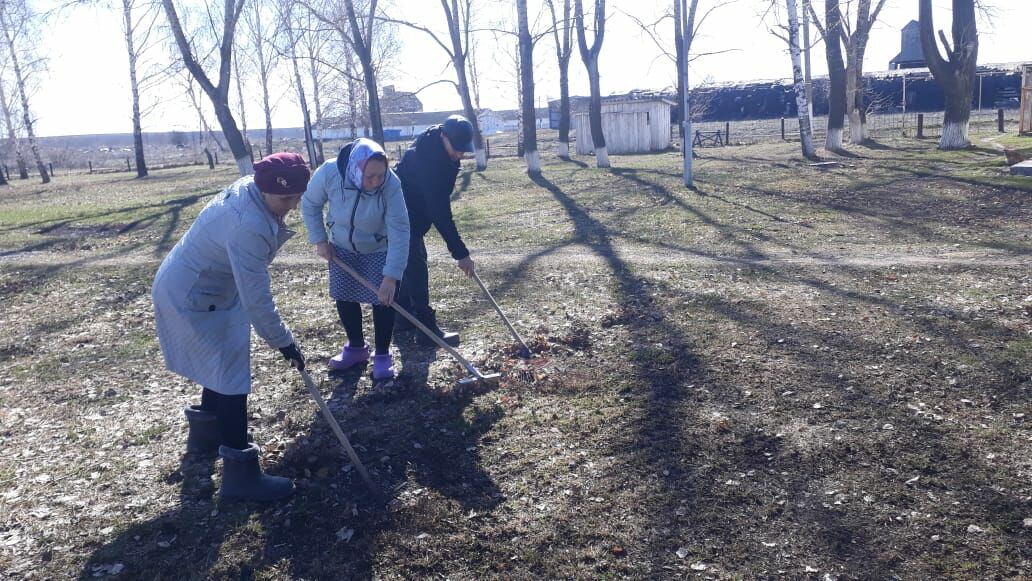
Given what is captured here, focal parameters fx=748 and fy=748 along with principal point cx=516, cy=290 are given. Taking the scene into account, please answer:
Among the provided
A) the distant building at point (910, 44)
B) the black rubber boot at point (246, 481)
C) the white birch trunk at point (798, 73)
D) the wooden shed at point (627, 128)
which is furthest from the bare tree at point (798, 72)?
the distant building at point (910, 44)

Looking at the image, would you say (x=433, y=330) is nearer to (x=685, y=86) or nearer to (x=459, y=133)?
(x=459, y=133)

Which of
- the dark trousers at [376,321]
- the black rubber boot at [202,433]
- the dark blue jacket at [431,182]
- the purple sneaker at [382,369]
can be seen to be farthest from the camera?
the dark blue jacket at [431,182]

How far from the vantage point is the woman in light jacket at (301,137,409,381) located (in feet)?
14.4

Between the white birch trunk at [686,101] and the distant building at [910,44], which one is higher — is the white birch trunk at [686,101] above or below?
below

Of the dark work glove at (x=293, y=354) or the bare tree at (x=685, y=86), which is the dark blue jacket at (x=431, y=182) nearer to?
the dark work glove at (x=293, y=354)

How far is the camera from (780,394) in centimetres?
466

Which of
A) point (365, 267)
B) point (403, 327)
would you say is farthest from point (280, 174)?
point (403, 327)

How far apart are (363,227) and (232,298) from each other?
1.25 m

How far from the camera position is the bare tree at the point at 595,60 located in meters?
21.7

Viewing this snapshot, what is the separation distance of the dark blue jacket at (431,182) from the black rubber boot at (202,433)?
192cm

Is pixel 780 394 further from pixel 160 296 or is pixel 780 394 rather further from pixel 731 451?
pixel 160 296

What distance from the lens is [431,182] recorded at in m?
5.30

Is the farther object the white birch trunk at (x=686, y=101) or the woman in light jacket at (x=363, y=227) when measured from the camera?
the white birch trunk at (x=686, y=101)

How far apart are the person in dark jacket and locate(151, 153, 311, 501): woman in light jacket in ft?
6.07
